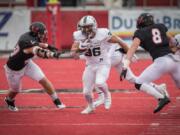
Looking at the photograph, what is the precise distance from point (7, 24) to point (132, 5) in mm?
6848

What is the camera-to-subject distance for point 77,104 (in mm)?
13852

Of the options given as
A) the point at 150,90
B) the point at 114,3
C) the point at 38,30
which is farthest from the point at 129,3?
the point at 150,90

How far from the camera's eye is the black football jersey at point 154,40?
38.9 ft

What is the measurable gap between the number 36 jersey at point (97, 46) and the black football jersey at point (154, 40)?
2.40ft

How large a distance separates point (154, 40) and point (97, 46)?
106 cm

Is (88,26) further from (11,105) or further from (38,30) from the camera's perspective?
(11,105)

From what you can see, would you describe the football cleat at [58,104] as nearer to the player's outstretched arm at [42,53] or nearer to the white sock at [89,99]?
the white sock at [89,99]

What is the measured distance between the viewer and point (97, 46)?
40.8 feet

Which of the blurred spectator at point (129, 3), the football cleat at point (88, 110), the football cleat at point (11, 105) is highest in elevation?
the football cleat at point (88, 110)

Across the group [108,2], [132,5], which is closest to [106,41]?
[108,2]

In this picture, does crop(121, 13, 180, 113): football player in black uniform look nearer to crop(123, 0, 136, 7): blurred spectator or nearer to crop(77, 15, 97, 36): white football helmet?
crop(77, 15, 97, 36): white football helmet

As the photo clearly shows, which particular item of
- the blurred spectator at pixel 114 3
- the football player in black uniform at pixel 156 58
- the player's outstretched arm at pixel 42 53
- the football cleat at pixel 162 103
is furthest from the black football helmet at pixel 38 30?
the blurred spectator at pixel 114 3

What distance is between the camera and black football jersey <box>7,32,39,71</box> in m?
12.5

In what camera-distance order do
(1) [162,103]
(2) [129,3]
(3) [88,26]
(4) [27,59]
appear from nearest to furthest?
(1) [162,103] → (3) [88,26] → (4) [27,59] → (2) [129,3]
